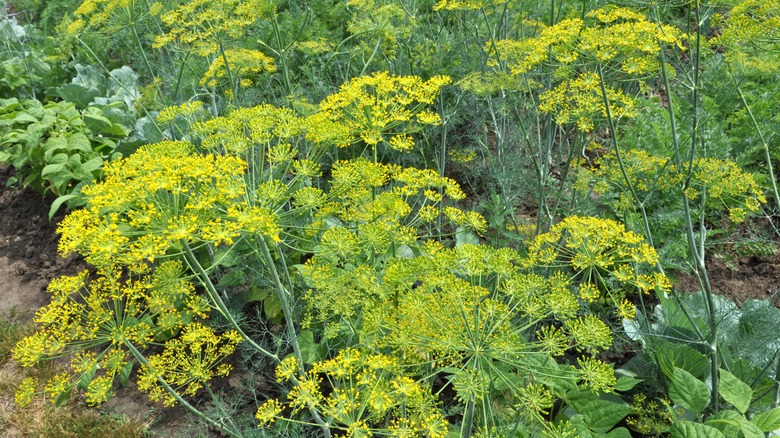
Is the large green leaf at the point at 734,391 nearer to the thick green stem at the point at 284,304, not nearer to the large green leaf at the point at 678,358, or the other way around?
the large green leaf at the point at 678,358

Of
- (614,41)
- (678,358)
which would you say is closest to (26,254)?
(614,41)

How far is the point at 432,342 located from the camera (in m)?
2.23

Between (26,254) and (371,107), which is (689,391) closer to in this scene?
(371,107)

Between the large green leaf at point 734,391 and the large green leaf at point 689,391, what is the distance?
0.32 feet

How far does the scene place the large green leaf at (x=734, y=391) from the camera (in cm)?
306

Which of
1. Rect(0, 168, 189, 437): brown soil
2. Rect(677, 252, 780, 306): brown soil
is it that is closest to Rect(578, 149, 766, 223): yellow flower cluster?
Rect(677, 252, 780, 306): brown soil

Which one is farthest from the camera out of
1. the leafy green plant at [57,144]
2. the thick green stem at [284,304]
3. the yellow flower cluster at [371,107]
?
the leafy green plant at [57,144]

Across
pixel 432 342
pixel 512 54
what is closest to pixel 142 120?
pixel 512 54

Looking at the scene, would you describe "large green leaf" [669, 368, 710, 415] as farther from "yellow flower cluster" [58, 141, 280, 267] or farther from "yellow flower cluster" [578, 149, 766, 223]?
"yellow flower cluster" [58, 141, 280, 267]

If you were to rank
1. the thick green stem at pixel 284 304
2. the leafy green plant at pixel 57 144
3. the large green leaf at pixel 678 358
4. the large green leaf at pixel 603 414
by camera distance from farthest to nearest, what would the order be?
the leafy green plant at pixel 57 144 < the large green leaf at pixel 678 358 < the large green leaf at pixel 603 414 < the thick green stem at pixel 284 304

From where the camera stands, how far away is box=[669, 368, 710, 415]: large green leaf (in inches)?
122

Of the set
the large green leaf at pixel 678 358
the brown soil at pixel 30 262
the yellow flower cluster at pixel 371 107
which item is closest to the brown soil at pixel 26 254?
the brown soil at pixel 30 262

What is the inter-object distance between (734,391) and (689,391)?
0.79 feet

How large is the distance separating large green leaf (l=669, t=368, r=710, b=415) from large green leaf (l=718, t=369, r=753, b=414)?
10 cm
